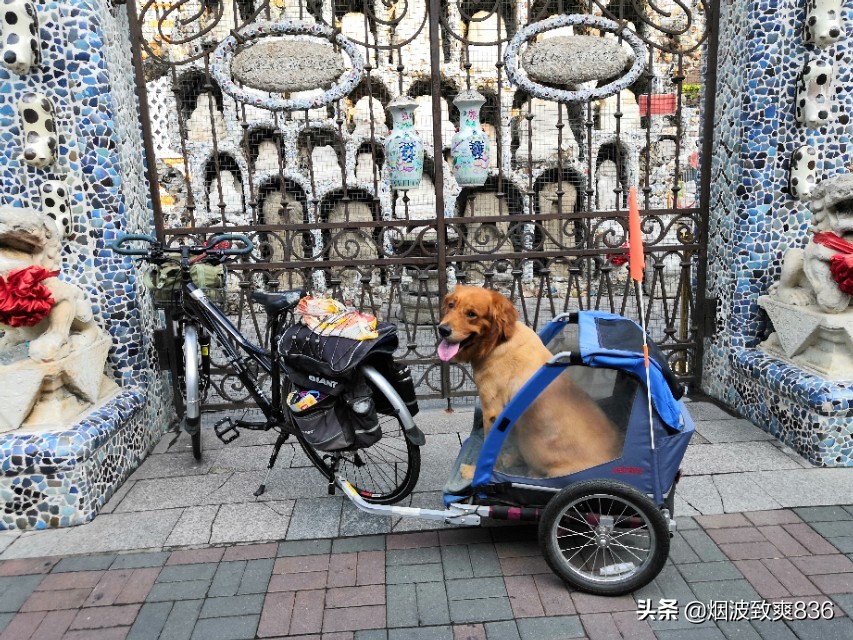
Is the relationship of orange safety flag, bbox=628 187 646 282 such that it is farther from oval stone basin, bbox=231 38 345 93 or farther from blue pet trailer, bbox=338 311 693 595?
oval stone basin, bbox=231 38 345 93

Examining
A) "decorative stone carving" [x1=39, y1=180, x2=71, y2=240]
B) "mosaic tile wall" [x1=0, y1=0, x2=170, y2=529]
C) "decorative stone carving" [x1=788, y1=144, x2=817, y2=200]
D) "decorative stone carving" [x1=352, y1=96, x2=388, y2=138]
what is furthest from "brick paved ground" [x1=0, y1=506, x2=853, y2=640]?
"decorative stone carving" [x1=352, y1=96, x2=388, y2=138]

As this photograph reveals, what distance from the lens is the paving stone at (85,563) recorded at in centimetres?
298

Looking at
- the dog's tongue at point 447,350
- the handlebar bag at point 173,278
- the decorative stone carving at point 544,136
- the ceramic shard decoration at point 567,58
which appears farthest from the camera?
the decorative stone carving at point 544,136

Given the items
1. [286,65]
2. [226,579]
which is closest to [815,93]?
[286,65]

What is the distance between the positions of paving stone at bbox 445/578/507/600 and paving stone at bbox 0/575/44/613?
6.36ft

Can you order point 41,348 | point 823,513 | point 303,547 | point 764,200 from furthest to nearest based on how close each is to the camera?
1. point 764,200
2. point 41,348
3. point 823,513
4. point 303,547

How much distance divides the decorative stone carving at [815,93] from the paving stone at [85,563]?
4898 mm

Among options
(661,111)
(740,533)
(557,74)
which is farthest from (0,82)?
(661,111)

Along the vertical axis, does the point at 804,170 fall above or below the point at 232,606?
above

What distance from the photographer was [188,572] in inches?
115

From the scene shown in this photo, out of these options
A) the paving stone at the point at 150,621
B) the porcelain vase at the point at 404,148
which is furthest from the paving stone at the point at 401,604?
the porcelain vase at the point at 404,148

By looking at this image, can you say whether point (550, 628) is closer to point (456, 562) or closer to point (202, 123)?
point (456, 562)

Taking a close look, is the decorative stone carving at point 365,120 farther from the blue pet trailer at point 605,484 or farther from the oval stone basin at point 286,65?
the blue pet trailer at point 605,484

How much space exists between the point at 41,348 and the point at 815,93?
494 centimetres
